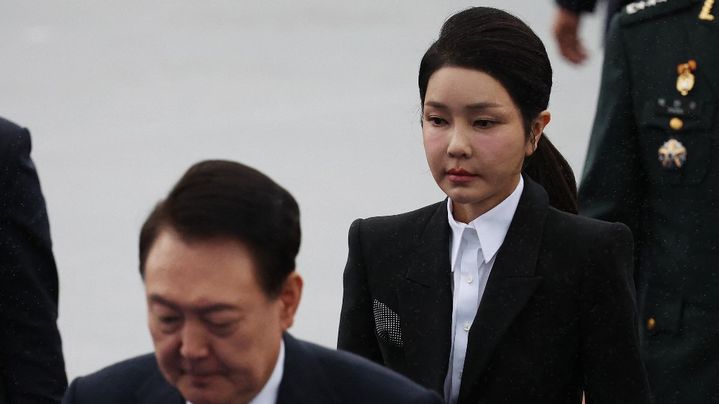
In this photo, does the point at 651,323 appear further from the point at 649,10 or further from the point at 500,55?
the point at 500,55

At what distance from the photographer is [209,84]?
12719 millimetres

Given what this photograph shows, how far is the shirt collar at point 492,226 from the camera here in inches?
167

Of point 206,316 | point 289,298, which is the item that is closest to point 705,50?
point 289,298

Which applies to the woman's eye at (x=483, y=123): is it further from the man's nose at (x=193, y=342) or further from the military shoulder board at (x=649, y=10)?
the man's nose at (x=193, y=342)

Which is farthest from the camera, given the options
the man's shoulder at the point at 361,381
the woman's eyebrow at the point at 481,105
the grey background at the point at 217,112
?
the grey background at the point at 217,112

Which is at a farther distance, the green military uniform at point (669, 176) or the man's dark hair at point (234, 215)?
the green military uniform at point (669, 176)

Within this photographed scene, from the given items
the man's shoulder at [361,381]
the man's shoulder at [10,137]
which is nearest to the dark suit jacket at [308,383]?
the man's shoulder at [361,381]

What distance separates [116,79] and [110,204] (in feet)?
10.4

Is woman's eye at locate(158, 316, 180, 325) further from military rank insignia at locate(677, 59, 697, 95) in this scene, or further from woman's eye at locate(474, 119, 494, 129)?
military rank insignia at locate(677, 59, 697, 95)

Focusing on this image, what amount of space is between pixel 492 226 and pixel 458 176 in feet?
0.51

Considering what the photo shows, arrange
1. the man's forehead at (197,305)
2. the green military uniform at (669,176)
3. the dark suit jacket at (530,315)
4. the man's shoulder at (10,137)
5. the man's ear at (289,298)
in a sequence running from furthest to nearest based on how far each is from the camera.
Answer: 1. the green military uniform at (669,176)
2. the man's shoulder at (10,137)
3. the dark suit jacket at (530,315)
4. the man's ear at (289,298)
5. the man's forehead at (197,305)

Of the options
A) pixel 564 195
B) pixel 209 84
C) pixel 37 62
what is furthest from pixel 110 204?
pixel 564 195

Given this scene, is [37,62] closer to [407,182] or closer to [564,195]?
[407,182]

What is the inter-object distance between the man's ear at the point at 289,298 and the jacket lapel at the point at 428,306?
0.95 m
